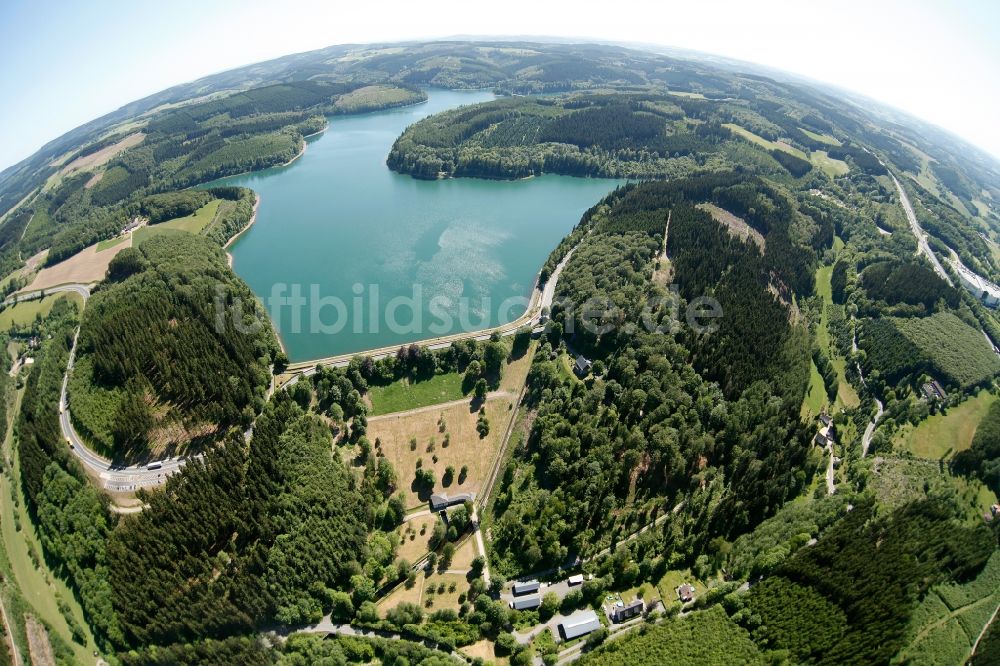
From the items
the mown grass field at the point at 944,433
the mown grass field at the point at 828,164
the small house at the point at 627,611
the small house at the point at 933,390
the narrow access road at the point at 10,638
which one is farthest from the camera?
the mown grass field at the point at 828,164

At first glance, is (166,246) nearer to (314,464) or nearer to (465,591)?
(314,464)

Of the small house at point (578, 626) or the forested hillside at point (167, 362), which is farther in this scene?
the forested hillside at point (167, 362)


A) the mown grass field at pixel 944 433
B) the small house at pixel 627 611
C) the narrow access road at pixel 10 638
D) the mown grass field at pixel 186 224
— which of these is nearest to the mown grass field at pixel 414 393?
the small house at pixel 627 611

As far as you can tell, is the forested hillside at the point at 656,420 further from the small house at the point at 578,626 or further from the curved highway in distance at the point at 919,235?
the curved highway in distance at the point at 919,235

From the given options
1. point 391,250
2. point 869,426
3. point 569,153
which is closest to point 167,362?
point 391,250

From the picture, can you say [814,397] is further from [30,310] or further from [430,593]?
[30,310]

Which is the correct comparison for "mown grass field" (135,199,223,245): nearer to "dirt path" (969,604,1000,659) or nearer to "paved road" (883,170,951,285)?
"dirt path" (969,604,1000,659)

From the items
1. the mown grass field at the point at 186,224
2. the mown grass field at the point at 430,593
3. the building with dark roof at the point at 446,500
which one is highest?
the mown grass field at the point at 186,224

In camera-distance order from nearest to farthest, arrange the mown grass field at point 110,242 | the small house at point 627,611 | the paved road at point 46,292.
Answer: the small house at point 627,611 → the paved road at point 46,292 → the mown grass field at point 110,242
